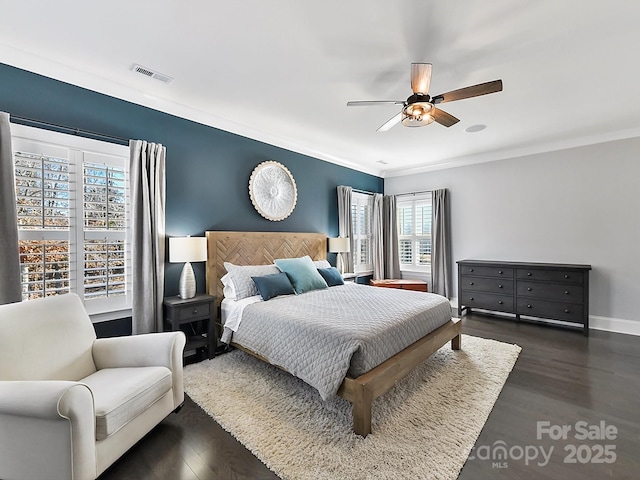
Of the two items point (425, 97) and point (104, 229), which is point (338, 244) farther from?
point (104, 229)

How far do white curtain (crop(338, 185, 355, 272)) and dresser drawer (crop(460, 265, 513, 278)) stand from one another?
200 cm

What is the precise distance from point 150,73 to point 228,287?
2.33m

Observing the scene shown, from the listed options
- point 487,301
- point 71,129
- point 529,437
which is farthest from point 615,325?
point 71,129

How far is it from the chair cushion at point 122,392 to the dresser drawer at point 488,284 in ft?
15.5

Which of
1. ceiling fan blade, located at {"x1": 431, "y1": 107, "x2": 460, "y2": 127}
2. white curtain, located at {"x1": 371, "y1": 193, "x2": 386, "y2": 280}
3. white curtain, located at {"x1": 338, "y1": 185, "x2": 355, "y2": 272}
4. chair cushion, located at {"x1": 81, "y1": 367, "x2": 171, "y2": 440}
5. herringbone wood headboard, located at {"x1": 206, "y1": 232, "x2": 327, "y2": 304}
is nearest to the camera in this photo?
chair cushion, located at {"x1": 81, "y1": 367, "x2": 171, "y2": 440}

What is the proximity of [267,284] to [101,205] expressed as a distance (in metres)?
1.84

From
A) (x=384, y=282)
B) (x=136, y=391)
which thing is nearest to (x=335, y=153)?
(x=384, y=282)

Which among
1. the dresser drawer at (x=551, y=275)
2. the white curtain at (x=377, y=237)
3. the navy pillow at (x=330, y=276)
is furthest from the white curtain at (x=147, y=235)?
the dresser drawer at (x=551, y=275)

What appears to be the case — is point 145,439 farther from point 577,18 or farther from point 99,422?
point 577,18

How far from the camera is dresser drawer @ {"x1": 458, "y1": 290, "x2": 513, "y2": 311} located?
4.70 metres

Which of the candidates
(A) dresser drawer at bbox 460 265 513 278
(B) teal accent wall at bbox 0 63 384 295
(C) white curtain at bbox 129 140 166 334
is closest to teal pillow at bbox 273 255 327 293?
(B) teal accent wall at bbox 0 63 384 295

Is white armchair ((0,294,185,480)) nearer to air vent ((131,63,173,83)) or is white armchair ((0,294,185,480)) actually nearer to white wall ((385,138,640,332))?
air vent ((131,63,173,83))

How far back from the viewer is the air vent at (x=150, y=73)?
2.61m

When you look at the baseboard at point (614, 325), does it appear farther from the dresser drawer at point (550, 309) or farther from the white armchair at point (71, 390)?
the white armchair at point (71, 390)
